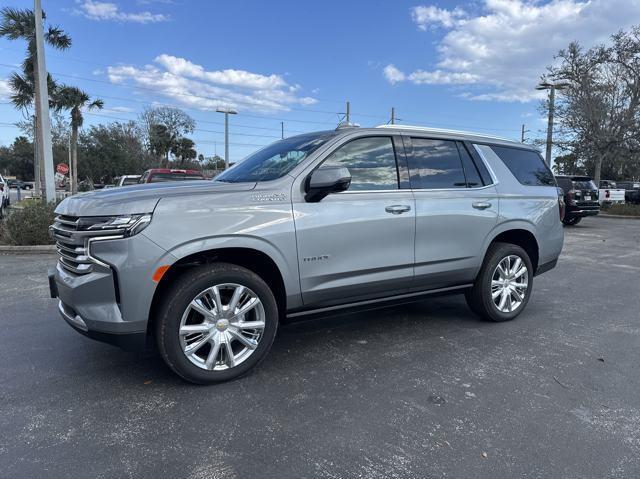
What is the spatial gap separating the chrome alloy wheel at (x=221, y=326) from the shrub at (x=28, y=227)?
25.4 feet

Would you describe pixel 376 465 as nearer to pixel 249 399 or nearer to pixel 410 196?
pixel 249 399

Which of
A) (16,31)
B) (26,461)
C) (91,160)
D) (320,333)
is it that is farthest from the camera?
(91,160)

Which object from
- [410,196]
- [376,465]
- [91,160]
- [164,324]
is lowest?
[376,465]

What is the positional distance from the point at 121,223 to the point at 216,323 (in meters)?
0.93

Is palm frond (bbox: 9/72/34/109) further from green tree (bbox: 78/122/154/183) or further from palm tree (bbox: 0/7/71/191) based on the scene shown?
green tree (bbox: 78/122/154/183)

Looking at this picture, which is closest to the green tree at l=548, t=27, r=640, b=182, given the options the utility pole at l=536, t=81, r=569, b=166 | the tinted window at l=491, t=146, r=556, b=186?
the utility pole at l=536, t=81, r=569, b=166

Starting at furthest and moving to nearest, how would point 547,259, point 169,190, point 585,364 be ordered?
point 547,259
point 585,364
point 169,190

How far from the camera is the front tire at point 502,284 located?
4.66 meters

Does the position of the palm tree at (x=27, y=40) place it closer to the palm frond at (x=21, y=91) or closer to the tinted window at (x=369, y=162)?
the palm frond at (x=21, y=91)

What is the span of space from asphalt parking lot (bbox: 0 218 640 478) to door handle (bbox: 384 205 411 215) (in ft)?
3.96

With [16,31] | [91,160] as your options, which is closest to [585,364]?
[16,31]

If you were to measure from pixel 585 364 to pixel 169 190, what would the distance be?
3572 mm

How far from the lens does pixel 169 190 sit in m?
3.25

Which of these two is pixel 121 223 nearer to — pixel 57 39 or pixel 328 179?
pixel 328 179
